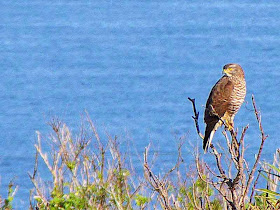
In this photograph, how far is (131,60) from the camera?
834 centimetres

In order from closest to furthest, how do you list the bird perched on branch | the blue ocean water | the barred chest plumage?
the bird perched on branch, the barred chest plumage, the blue ocean water

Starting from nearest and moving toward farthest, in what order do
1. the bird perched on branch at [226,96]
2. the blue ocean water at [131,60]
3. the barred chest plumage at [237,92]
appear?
the bird perched on branch at [226,96] < the barred chest plumage at [237,92] < the blue ocean water at [131,60]

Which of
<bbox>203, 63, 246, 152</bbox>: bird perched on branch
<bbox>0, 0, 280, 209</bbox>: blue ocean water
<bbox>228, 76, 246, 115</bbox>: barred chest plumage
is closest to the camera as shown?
<bbox>203, 63, 246, 152</bbox>: bird perched on branch

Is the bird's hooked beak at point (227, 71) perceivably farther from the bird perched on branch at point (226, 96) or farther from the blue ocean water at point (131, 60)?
the blue ocean water at point (131, 60)

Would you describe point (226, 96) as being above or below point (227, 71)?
below


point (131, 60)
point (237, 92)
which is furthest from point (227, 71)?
point (131, 60)

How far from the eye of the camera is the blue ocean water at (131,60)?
7.07 m

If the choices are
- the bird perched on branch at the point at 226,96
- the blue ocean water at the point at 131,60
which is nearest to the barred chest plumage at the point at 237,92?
the bird perched on branch at the point at 226,96

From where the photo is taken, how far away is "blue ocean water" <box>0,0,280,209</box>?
23.2 feet

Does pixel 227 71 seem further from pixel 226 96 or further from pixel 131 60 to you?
pixel 131 60

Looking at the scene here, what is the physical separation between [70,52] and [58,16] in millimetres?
937

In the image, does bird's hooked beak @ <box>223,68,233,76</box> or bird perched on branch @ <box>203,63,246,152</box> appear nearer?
bird perched on branch @ <box>203,63,246,152</box>

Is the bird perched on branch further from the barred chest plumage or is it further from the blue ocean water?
the blue ocean water

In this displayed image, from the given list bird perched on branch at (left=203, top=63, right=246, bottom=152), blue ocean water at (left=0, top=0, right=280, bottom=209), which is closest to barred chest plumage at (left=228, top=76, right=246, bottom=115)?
bird perched on branch at (left=203, top=63, right=246, bottom=152)
